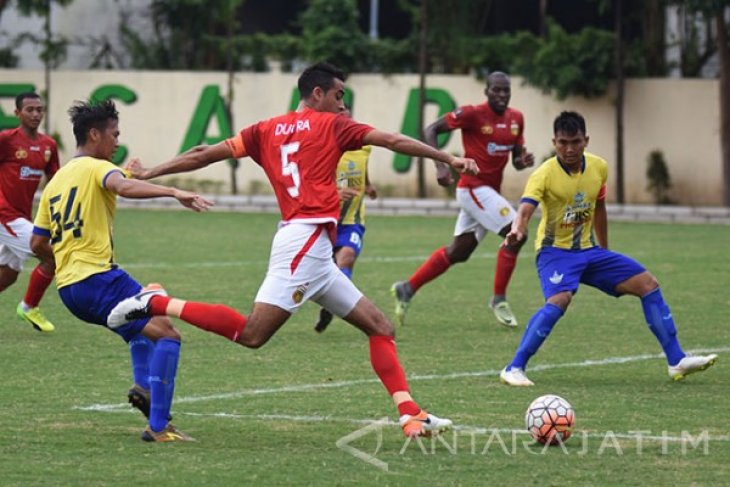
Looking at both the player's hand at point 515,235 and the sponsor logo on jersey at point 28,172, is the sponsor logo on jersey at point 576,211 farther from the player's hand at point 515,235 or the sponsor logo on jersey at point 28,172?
the sponsor logo on jersey at point 28,172

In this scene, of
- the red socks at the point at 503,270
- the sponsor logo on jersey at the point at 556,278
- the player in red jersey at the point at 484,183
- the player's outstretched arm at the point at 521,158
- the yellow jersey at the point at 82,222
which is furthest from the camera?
the player's outstretched arm at the point at 521,158

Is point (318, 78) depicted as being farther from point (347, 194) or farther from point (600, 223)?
point (347, 194)

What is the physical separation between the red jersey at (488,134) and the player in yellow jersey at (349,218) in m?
1.27

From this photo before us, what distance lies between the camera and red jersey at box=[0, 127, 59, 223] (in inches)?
530

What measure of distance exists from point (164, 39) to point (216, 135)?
4.38 m

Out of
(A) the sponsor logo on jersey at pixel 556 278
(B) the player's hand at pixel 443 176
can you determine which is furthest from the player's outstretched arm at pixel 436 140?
(A) the sponsor logo on jersey at pixel 556 278

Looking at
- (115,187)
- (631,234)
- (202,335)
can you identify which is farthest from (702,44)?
(115,187)

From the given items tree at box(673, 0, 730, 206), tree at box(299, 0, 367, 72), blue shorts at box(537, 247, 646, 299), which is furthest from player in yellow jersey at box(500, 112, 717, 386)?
tree at box(299, 0, 367, 72)

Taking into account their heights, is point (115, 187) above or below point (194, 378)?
above

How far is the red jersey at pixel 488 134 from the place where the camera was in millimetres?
14406

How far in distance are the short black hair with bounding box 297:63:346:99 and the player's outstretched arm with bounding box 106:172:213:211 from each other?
89cm

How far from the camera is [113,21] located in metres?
37.0

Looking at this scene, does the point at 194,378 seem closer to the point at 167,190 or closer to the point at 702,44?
the point at 167,190

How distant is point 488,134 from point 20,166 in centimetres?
433
